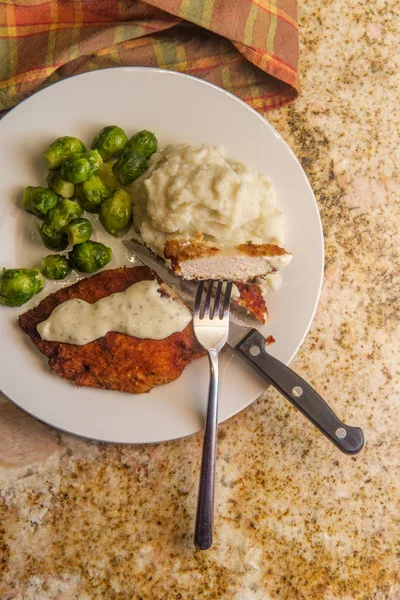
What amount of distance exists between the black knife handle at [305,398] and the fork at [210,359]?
0.19 metres

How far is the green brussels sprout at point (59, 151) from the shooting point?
355cm

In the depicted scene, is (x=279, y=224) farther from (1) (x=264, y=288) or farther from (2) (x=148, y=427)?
(2) (x=148, y=427)

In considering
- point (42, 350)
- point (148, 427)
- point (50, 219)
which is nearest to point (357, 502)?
point (148, 427)

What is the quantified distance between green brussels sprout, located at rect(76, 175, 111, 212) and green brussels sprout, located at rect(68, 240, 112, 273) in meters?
0.24

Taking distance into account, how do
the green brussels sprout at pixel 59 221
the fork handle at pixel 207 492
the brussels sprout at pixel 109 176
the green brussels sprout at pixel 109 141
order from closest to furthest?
the fork handle at pixel 207 492
the green brussels sprout at pixel 59 221
the green brussels sprout at pixel 109 141
the brussels sprout at pixel 109 176

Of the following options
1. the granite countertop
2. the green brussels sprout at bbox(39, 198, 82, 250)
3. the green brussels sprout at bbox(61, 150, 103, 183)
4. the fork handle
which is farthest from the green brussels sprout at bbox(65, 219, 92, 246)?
the fork handle

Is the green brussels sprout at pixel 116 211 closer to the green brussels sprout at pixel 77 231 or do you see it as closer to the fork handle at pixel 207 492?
the green brussels sprout at pixel 77 231

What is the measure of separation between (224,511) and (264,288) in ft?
4.62

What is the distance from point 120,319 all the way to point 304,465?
1.54 meters

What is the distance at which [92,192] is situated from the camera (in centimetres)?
362

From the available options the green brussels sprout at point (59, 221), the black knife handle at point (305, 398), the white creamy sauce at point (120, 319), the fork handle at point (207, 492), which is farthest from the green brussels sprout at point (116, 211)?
the fork handle at point (207, 492)

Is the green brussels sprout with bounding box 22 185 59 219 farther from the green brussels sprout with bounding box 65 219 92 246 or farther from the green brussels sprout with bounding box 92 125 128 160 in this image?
the green brussels sprout with bounding box 92 125 128 160

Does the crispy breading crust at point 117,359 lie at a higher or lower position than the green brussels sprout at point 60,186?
lower

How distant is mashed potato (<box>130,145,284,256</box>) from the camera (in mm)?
3449
